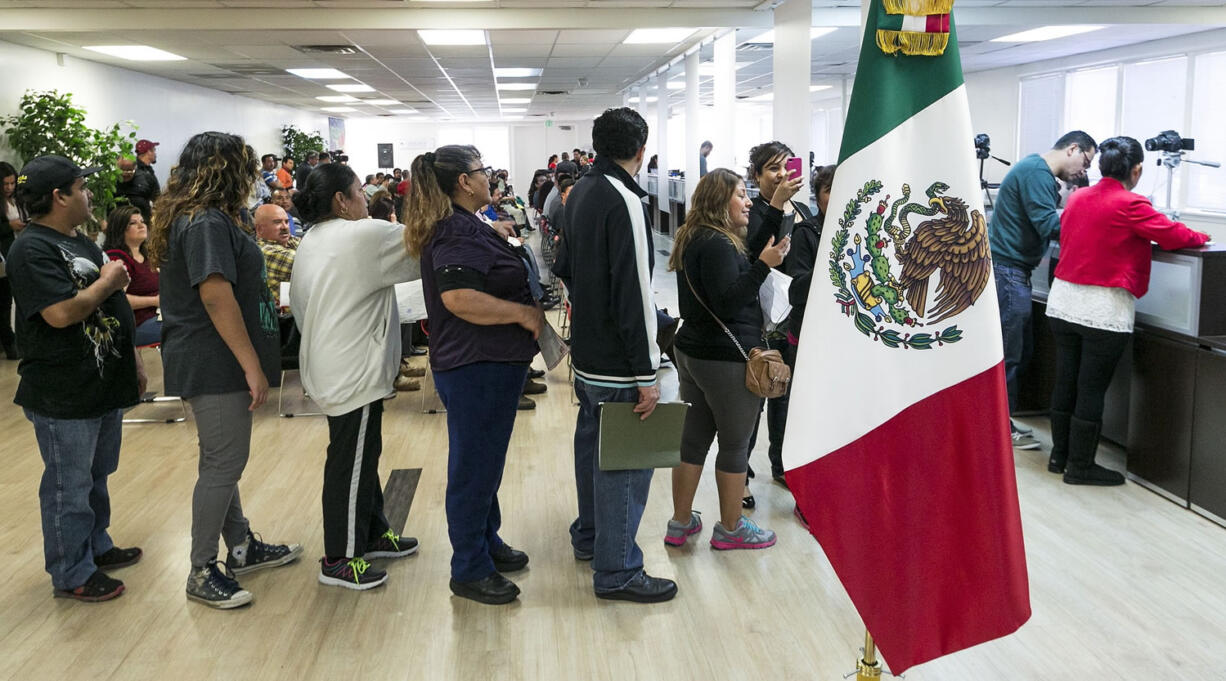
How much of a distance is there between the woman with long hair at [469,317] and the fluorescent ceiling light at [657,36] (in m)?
7.27

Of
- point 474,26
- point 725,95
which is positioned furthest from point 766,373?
point 725,95

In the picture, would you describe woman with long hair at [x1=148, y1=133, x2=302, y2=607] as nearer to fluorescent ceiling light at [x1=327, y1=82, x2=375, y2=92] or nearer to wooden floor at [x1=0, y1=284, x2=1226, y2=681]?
wooden floor at [x1=0, y1=284, x2=1226, y2=681]

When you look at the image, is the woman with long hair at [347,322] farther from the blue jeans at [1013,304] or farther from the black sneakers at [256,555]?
the blue jeans at [1013,304]

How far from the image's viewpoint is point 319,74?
42.8 ft

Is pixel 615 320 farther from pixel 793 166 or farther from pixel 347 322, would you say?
pixel 793 166

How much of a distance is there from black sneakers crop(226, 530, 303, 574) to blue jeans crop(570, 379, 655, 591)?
1124 millimetres

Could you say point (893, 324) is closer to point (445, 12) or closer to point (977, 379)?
point (977, 379)

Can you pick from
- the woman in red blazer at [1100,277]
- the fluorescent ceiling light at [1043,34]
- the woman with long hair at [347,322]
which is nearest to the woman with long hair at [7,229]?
the woman with long hair at [347,322]

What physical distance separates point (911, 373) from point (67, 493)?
2622 mm

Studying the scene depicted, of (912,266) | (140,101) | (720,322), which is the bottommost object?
(720,322)

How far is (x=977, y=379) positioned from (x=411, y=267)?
1.86m

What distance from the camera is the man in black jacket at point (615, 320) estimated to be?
2.76 meters

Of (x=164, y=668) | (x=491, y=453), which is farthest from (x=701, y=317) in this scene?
(x=164, y=668)

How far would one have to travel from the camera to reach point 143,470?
4523 mm
